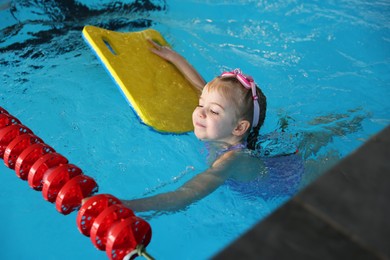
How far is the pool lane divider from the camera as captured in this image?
1.60 m

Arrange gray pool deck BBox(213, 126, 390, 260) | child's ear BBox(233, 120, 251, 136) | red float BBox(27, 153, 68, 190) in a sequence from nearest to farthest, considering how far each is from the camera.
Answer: gray pool deck BBox(213, 126, 390, 260) < red float BBox(27, 153, 68, 190) < child's ear BBox(233, 120, 251, 136)

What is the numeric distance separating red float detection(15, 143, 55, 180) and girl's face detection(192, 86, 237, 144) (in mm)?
977

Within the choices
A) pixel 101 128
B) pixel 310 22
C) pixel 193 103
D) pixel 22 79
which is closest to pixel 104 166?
pixel 101 128

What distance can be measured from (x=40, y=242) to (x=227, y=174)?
3.82 ft

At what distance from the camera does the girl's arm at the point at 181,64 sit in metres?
3.60

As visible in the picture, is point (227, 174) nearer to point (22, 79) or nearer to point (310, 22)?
point (22, 79)

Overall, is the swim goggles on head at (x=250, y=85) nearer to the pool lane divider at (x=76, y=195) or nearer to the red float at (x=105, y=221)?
the pool lane divider at (x=76, y=195)

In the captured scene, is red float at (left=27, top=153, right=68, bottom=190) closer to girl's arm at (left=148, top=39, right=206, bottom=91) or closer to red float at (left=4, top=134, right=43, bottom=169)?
red float at (left=4, top=134, right=43, bottom=169)

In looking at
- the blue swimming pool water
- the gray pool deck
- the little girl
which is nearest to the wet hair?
the little girl

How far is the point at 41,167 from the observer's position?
1954 mm

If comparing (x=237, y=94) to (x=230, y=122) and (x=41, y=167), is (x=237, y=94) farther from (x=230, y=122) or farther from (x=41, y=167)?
(x=41, y=167)

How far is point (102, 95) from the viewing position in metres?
3.61

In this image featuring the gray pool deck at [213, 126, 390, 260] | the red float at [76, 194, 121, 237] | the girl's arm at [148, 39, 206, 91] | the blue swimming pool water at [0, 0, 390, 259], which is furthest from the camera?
the girl's arm at [148, 39, 206, 91]

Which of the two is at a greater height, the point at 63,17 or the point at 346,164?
the point at 346,164
